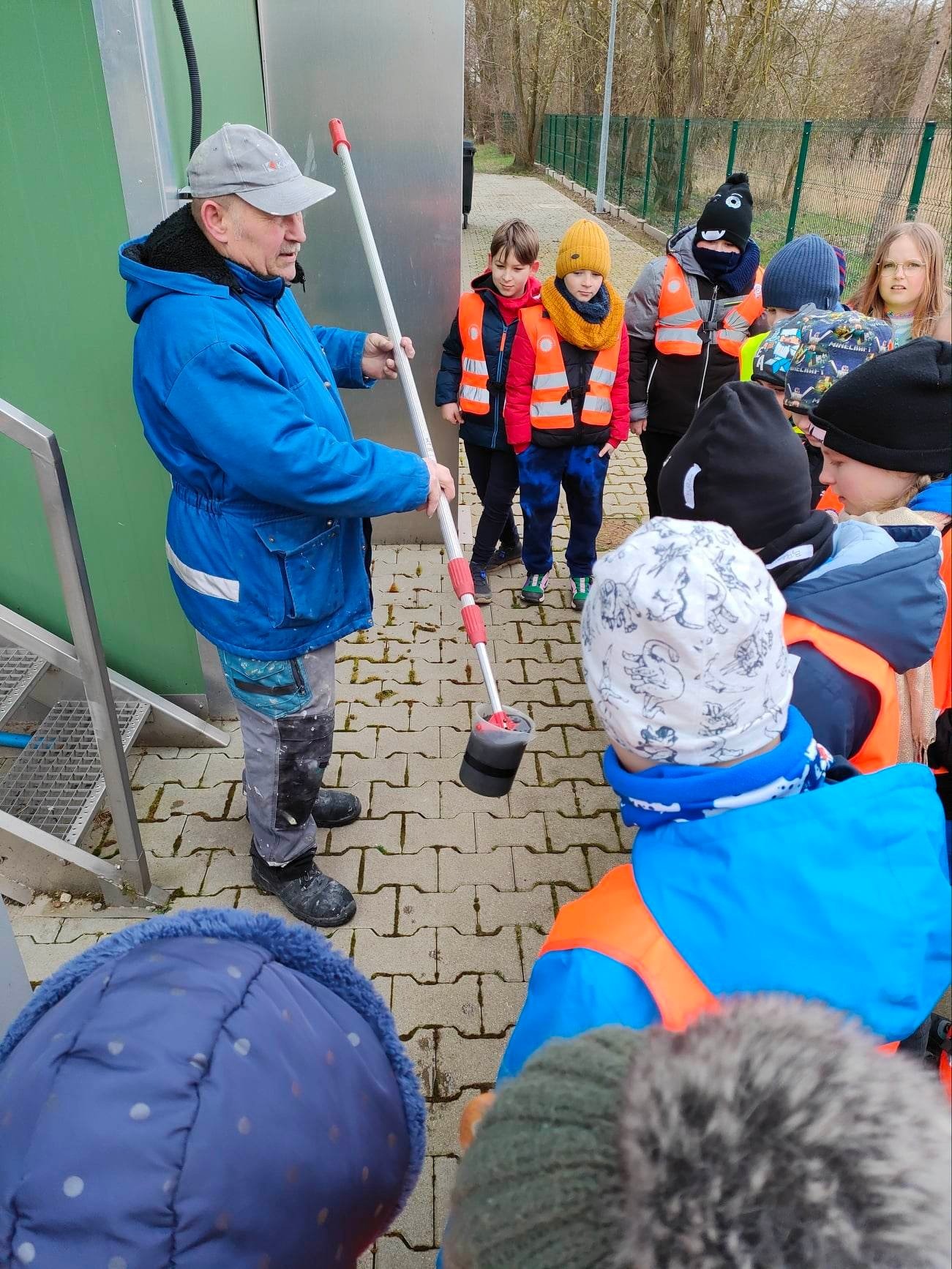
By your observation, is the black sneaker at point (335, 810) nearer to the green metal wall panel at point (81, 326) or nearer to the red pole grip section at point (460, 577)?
the green metal wall panel at point (81, 326)

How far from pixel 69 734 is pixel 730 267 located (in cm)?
351

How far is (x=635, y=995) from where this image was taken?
1045 millimetres

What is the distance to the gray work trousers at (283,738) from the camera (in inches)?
95.0

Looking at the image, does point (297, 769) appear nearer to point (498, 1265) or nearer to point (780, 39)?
point (498, 1265)

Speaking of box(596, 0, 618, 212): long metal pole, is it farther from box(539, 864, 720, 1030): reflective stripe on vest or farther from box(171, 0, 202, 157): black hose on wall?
box(539, 864, 720, 1030): reflective stripe on vest

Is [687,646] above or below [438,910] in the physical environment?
above

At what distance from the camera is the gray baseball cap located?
2027mm

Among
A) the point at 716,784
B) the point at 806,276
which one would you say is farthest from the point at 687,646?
the point at 806,276

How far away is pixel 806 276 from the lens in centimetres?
348

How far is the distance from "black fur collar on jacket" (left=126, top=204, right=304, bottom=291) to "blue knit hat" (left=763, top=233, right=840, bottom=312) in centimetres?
239

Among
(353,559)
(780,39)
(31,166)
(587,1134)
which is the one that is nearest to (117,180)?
(31,166)

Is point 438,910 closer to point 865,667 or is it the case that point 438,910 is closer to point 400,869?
point 400,869

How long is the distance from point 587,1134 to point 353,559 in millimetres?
2024

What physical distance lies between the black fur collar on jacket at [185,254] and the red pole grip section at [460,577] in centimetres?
92
